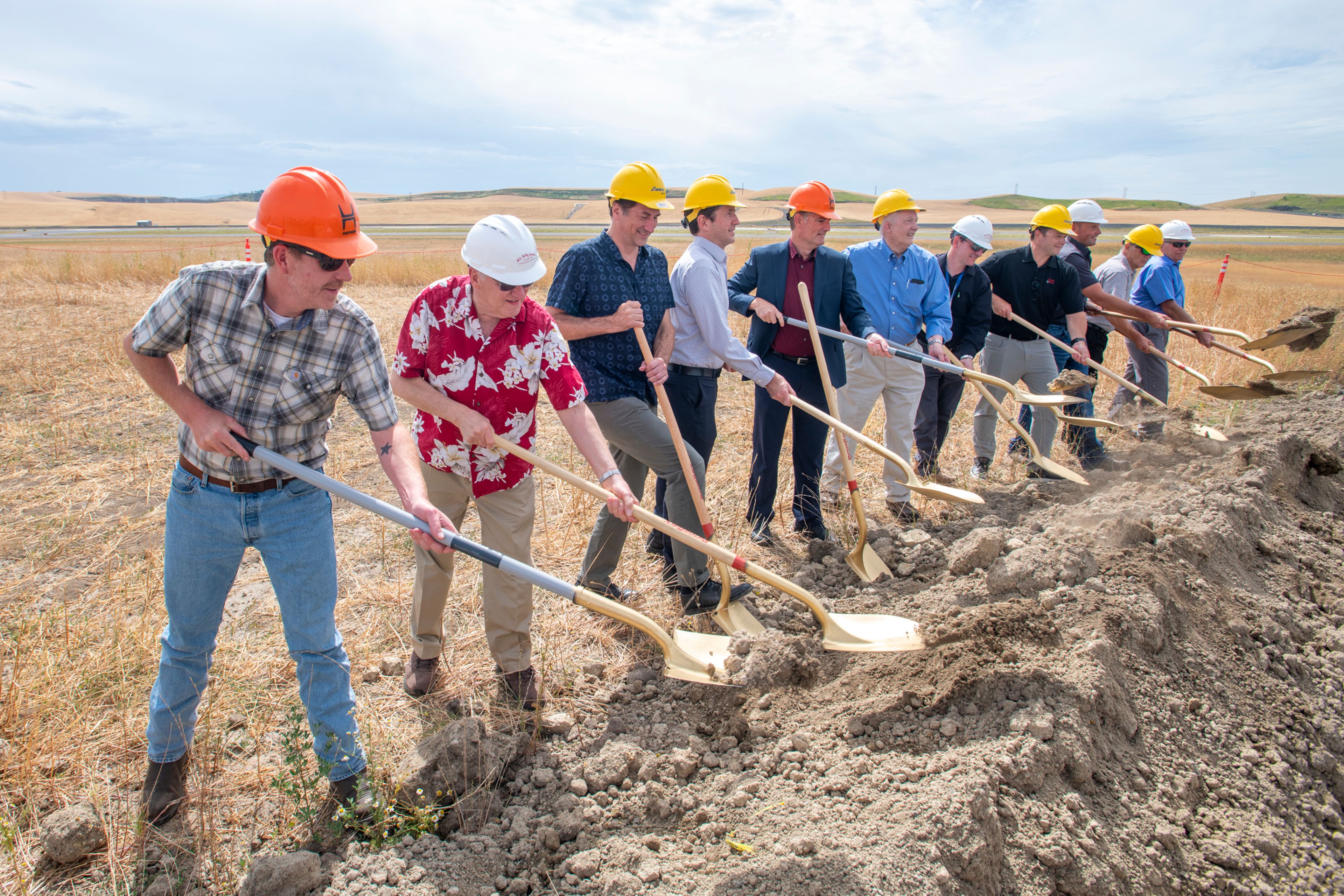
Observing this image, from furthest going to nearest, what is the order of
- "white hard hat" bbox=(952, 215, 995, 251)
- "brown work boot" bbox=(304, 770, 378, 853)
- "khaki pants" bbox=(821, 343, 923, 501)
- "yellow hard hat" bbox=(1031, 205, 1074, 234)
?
"yellow hard hat" bbox=(1031, 205, 1074, 234)
"white hard hat" bbox=(952, 215, 995, 251)
"khaki pants" bbox=(821, 343, 923, 501)
"brown work boot" bbox=(304, 770, 378, 853)

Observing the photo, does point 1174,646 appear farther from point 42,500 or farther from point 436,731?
point 42,500

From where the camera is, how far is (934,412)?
19.5 ft

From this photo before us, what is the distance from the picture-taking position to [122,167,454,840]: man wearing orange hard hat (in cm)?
211

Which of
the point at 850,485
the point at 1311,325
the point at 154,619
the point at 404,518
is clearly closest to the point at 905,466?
the point at 850,485

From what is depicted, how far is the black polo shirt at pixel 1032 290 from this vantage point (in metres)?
6.02

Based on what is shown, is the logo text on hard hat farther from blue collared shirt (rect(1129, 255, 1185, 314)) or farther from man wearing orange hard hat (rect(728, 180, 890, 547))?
blue collared shirt (rect(1129, 255, 1185, 314))

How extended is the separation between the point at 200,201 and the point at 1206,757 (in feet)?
441

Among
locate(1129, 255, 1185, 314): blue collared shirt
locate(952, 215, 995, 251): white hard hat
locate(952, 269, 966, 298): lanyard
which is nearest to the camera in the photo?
locate(952, 215, 995, 251): white hard hat

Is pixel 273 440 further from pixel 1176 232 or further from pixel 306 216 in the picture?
pixel 1176 232

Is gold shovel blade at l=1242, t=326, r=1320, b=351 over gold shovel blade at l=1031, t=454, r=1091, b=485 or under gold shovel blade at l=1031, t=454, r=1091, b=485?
over

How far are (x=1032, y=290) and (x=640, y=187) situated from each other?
Answer: 3.97 m

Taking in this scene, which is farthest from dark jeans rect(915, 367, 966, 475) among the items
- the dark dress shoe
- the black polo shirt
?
the dark dress shoe

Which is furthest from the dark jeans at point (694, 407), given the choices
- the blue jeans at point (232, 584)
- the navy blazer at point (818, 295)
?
the blue jeans at point (232, 584)

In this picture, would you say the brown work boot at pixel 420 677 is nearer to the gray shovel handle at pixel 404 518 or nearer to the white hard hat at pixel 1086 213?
the gray shovel handle at pixel 404 518
